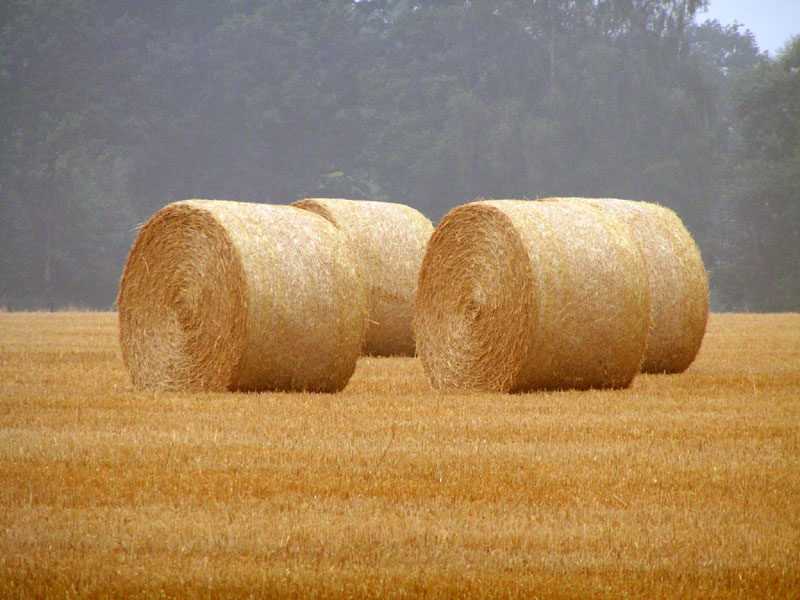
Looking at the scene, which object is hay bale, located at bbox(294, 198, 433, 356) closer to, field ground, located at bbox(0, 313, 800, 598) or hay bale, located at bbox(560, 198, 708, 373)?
hay bale, located at bbox(560, 198, 708, 373)

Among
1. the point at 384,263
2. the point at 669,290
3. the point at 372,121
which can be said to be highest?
the point at 669,290

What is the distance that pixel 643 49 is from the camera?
42.7m

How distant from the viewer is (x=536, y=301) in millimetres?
10648

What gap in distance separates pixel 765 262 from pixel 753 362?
27.1m

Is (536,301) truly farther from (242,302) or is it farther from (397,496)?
(397,496)

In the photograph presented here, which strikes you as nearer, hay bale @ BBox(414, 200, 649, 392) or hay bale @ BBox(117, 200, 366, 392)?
hay bale @ BBox(117, 200, 366, 392)

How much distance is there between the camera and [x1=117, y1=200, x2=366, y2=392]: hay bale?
10508mm

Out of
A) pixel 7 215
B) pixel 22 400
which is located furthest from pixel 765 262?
pixel 22 400

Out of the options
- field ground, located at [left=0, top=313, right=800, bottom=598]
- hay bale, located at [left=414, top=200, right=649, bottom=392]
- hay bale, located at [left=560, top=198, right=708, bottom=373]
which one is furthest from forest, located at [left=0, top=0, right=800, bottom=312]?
field ground, located at [left=0, top=313, right=800, bottom=598]

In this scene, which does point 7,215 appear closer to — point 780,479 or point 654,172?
point 654,172

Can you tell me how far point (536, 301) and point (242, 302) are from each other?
97.5 inches

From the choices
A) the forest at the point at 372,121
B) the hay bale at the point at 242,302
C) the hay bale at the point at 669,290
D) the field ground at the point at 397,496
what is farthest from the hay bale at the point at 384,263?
the forest at the point at 372,121

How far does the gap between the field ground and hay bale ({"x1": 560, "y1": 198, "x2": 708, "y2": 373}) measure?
2840mm

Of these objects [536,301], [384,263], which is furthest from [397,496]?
[384,263]
